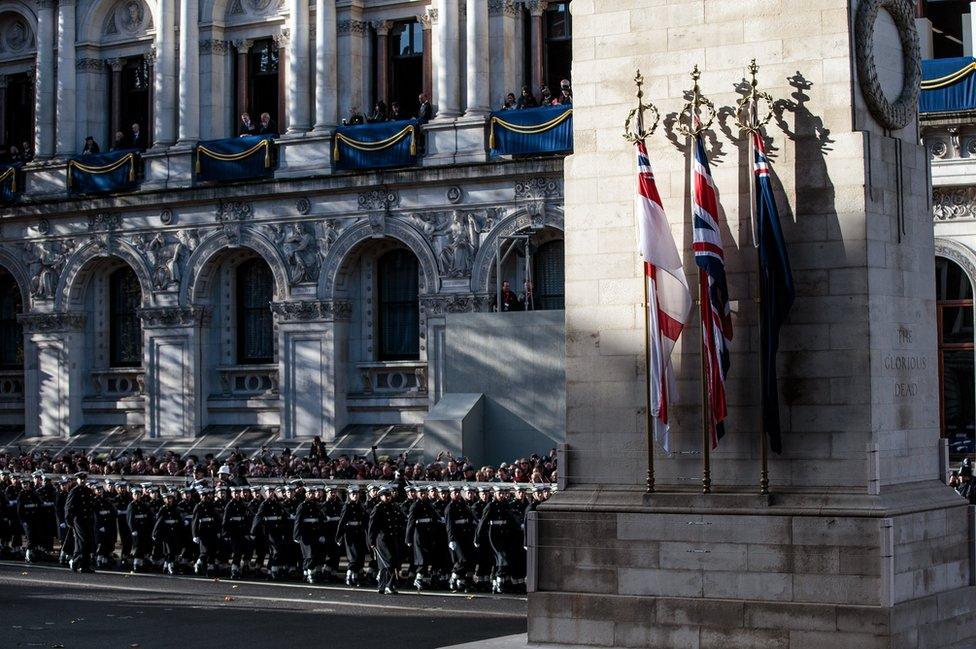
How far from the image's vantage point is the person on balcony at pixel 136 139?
49031 mm

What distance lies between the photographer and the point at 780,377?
1745 centimetres

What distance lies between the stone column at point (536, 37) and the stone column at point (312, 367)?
25.0ft

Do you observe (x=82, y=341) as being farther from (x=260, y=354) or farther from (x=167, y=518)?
(x=167, y=518)

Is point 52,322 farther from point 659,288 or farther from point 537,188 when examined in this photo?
point 659,288

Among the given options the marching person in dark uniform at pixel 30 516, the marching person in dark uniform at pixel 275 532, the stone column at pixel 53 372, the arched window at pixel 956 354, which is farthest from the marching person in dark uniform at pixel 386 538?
the stone column at pixel 53 372

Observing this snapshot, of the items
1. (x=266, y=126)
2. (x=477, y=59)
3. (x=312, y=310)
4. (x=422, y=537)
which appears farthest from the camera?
(x=266, y=126)

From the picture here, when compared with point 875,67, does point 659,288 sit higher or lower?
lower

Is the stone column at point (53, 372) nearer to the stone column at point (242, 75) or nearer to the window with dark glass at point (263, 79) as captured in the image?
the stone column at point (242, 75)

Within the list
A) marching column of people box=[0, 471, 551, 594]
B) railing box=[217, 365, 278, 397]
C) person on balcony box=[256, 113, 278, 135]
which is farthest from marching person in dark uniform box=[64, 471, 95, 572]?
person on balcony box=[256, 113, 278, 135]

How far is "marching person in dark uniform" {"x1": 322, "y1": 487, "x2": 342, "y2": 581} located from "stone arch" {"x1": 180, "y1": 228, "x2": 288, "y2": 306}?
51.4 ft

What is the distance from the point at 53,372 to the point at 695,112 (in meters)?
34.7

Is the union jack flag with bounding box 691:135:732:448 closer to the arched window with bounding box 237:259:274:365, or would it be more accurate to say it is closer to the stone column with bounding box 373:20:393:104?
the stone column with bounding box 373:20:393:104

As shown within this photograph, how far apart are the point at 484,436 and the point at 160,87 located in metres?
16.9

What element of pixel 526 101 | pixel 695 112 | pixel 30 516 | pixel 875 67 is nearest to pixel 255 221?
pixel 526 101
